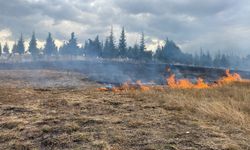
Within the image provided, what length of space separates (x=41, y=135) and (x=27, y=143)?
653 mm

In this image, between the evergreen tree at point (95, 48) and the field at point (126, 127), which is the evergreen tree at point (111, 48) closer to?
the evergreen tree at point (95, 48)

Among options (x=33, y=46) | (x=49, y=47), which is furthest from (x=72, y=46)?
(x=33, y=46)

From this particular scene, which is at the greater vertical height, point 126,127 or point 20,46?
point 20,46

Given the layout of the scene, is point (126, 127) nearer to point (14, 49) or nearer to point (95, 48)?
point (95, 48)

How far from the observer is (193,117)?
9.03 metres

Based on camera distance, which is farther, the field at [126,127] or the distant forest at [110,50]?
the distant forest at [110,50]

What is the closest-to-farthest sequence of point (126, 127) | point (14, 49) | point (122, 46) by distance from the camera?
point (126, 127)
point (122, 46)
point (14, 49)

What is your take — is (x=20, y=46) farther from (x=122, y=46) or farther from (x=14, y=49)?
(x=122, y=46)

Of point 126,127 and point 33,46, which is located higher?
point 33,46

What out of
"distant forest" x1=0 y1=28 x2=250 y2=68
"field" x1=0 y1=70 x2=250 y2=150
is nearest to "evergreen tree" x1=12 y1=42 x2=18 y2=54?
"distant forest" x1=0 y1=28 x2=250 y2=68

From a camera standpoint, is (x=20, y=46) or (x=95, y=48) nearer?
(x=95, y=48)

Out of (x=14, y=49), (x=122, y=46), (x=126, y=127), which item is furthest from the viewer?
(x=14, y=49)

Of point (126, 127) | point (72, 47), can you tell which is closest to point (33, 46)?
point (72, 47)

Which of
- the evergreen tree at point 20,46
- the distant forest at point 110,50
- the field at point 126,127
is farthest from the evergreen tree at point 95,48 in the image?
the field at point 126,127
